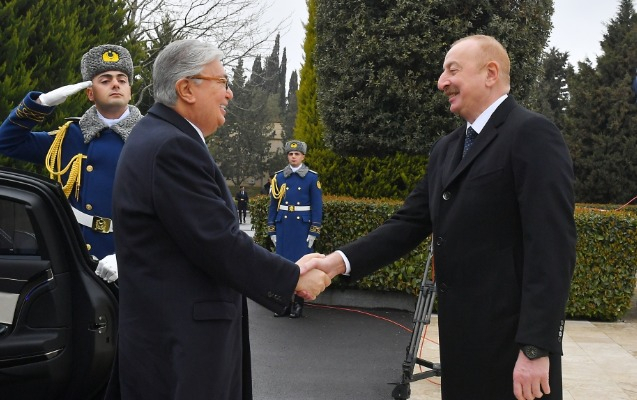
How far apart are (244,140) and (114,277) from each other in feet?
150

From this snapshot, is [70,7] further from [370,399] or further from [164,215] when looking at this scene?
[164,215]

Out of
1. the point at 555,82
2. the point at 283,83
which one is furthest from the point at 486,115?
the point at 283,83

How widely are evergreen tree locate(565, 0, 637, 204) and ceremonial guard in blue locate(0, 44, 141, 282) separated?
22182mm

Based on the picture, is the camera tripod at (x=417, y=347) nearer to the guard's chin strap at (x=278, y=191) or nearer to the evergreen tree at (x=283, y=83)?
the guard's chin strap at (x=278, y=191)

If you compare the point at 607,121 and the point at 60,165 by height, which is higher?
the point at 607,121

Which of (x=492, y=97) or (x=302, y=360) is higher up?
(x=492, y=97)

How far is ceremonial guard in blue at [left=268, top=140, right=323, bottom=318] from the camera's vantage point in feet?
27.6

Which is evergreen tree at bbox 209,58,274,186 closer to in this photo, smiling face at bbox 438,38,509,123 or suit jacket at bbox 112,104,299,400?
smiling face at bbox 438,38,509,123

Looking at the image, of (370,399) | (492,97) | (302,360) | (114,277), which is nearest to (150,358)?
(114,277)

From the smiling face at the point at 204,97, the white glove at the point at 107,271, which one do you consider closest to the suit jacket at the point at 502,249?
the smiling face at the point at 204,97

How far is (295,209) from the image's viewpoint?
334 inches

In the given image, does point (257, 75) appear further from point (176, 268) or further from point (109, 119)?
point (176, 268)

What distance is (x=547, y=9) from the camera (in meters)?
9.54

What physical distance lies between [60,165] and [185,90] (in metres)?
1.56
